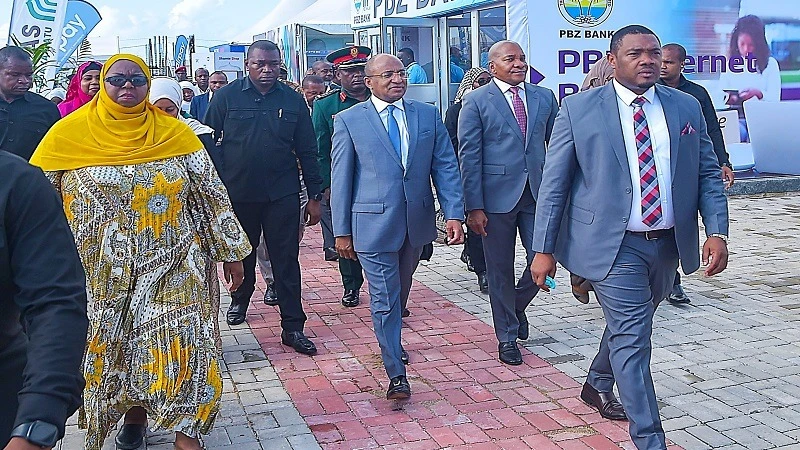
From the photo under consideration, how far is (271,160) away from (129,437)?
88.0 inches

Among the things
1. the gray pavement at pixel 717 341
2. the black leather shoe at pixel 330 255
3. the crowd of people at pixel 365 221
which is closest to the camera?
the crowd of people at pixel 365 221

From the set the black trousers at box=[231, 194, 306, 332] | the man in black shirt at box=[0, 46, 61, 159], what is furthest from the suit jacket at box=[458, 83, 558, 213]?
the man in black shirt at box=[0, 46, 61, 159]

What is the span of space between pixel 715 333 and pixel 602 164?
9.15 ft

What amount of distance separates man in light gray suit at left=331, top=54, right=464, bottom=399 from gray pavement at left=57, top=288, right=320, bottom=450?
65 cm

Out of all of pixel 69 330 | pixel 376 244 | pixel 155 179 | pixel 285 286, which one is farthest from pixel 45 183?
pixel 285 286

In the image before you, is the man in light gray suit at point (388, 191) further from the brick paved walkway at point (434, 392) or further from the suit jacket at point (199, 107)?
the suit jacket at point (199, 107)

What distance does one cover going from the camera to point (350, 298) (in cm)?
750

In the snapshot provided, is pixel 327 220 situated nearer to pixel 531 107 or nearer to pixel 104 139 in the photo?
pixel 531 107

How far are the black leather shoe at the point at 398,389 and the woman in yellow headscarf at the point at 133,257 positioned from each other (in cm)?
111

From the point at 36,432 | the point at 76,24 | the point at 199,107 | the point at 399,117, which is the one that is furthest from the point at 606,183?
the point at 76,24

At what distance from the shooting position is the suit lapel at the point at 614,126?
4.09 meters

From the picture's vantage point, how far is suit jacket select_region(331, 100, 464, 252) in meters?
5.15

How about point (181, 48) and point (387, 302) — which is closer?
point (387, 302)

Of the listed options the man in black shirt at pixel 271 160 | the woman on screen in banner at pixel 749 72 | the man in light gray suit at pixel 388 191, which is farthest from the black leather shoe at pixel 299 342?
the woman on screen in banner at pixel 749 72
